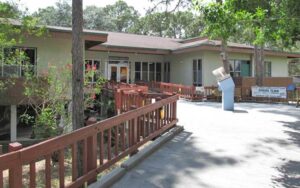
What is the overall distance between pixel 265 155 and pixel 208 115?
6.78 metres

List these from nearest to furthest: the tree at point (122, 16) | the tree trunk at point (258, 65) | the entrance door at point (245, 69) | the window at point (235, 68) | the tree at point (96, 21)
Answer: the tree trunk at point (258, 65), the window at point (235, 68), the entrance door at point (245, 69), the tree at point (96, 21), the tree at point (122, 16)

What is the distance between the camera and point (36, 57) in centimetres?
1605

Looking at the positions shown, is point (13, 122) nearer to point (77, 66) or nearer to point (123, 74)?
point (77, 66)

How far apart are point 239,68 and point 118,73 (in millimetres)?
9849

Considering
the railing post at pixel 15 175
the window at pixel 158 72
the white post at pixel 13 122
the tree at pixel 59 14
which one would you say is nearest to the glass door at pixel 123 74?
the window at pixel 158 72

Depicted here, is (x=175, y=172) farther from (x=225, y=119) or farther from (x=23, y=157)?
(x=225, y=119)

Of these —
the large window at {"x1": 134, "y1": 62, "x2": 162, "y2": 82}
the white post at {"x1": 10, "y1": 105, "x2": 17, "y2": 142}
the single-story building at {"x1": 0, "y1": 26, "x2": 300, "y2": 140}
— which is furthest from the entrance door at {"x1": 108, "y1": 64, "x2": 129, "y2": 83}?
the white post at {"x1": 10, "y1": 105, "x2": 17, "y2": 142}

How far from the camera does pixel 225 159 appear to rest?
24.8 ft

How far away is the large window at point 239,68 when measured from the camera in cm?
2928

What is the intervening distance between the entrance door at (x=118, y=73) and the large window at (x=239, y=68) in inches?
334

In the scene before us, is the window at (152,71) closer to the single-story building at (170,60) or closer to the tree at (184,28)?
the single-story building at (170,60)

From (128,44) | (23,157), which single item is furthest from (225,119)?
(128,44)

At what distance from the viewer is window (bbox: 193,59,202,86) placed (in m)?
27.7

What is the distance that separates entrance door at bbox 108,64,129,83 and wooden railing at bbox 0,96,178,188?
18.7 m
